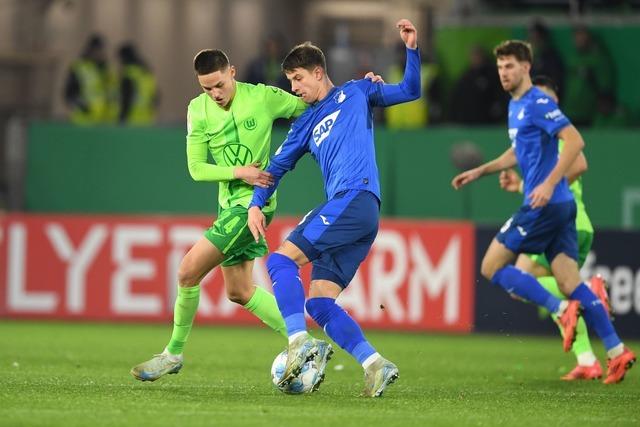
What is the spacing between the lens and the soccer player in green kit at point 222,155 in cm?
849

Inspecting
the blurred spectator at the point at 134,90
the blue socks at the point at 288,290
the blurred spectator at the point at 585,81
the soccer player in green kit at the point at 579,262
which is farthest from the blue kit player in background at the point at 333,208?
the blurred spectator at the point at 134,90

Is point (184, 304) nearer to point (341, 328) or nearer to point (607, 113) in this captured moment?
point (341, 328)

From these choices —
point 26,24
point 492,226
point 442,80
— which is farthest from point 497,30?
point 26,24

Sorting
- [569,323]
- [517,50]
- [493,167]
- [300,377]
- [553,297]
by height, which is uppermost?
[517,50]

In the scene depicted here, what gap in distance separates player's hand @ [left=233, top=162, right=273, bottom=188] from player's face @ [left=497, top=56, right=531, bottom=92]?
1.95 metres

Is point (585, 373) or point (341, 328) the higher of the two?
point (341, 328)

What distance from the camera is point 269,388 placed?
8.49 metres

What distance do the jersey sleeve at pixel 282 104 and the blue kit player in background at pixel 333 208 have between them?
1.27 ft

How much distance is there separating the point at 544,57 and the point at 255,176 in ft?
26.7

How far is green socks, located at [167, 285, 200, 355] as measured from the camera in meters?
8.70

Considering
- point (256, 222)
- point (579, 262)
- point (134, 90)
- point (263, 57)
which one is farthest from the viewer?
point (134, 90)

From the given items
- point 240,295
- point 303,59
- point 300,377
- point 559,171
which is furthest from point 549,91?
point 300,377

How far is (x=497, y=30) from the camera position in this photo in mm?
16906

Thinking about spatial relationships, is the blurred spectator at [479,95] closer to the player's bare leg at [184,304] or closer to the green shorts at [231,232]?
the green shorts at [231,232]
